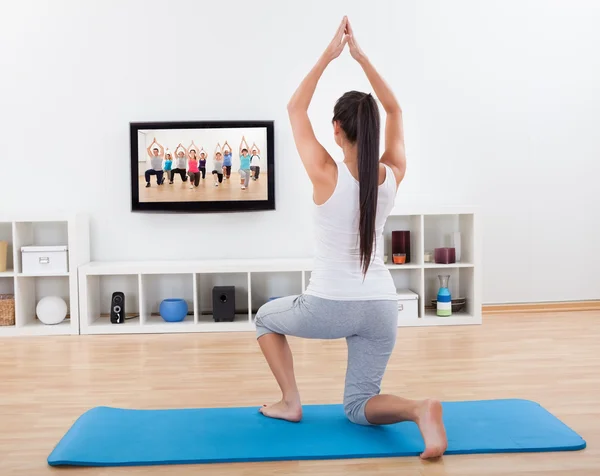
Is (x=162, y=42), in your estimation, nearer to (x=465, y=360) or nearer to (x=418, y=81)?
(x=418, y=81)

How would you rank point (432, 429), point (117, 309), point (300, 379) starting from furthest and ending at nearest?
1. point (117, 309)
2. point (300, 379)
3. point (432, 429)

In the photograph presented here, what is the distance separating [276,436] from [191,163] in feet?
9.37

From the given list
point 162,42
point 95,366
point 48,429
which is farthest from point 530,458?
point 162,42

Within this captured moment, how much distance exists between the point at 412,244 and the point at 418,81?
3.89 feet

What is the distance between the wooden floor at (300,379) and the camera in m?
2.29

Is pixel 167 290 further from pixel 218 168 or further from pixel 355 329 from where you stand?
pixel 355 329

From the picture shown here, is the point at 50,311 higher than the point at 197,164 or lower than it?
lower

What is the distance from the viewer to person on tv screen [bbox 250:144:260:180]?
199 inches

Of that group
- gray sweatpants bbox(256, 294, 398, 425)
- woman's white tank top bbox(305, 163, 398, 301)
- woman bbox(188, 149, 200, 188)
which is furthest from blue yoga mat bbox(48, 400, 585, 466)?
woman bbox(188, 149, 200, 188)

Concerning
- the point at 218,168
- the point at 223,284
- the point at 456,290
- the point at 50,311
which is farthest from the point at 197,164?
the point at 456,290

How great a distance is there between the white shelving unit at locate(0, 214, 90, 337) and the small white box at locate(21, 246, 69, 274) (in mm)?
39

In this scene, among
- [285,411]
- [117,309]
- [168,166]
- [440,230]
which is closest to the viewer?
[285,411]

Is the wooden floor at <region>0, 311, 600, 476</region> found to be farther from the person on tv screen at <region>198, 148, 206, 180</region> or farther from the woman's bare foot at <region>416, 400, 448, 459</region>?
the person on tv screen at <region>198, 148, 206, 180</region>

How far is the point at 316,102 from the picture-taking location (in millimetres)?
5184
